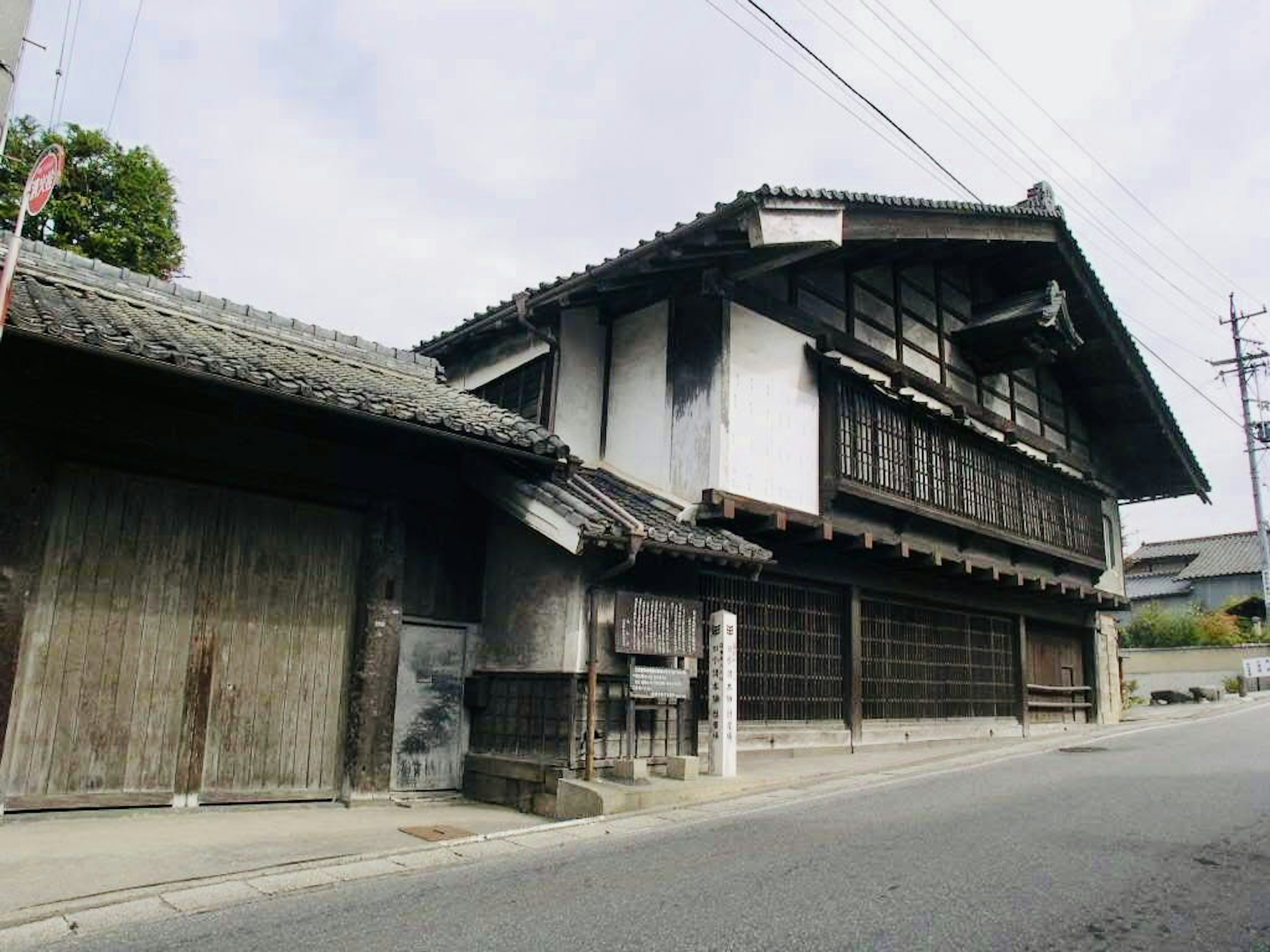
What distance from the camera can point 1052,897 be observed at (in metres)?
5.32

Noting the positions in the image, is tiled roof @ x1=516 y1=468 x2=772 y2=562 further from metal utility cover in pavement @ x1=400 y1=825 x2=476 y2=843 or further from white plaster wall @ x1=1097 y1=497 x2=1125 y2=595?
white plaster wall @ x1=1097 y1=497 x2=1125 y2=595

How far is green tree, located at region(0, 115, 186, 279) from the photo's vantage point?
761 inches

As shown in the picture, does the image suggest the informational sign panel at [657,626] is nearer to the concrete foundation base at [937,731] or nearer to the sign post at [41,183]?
the concrete foundation base at [937,731]

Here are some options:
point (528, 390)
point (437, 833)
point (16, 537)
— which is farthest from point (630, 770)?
point (528, 390)

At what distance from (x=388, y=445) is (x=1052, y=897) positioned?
756cm

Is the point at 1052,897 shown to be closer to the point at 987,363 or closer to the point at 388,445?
the point at 388,445

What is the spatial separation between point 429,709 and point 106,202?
16.3m

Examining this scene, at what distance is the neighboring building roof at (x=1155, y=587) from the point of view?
51750 mm

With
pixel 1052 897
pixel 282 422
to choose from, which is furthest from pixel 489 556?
pixel 1052 897

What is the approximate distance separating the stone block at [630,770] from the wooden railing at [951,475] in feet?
17.3

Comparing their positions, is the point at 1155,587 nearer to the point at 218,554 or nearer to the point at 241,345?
the point at 241,345

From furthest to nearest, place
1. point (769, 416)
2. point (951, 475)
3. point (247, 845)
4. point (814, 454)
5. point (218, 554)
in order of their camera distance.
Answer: point (951, 475)
point (814, 454)
point (769, 416)
point (218, 554)
point (247, 845)

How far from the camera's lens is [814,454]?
12570 mm

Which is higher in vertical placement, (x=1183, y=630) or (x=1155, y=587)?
(x=1155, y=587)
